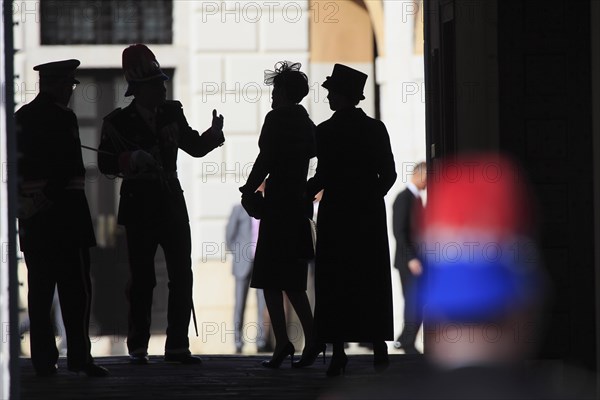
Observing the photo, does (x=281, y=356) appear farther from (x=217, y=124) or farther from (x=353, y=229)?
(x=217, y=124)

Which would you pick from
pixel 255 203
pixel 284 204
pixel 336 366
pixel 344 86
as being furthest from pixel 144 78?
pixel 336 366

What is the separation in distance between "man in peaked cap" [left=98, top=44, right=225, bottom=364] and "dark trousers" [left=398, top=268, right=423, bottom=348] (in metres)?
6.05

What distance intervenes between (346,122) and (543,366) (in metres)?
1.90

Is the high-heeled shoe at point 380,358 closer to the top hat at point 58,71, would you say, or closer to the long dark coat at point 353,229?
the long dark coat at point 353,229

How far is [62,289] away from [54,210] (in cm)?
43

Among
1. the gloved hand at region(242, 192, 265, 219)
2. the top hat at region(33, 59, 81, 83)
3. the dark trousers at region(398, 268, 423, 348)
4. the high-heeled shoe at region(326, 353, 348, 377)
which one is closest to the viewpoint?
the top hat at region(33, 59, 81, 83)

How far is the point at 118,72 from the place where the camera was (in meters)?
19.0

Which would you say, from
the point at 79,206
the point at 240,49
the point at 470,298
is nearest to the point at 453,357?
the point at 470,298

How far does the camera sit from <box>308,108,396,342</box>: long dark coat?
1049 cm

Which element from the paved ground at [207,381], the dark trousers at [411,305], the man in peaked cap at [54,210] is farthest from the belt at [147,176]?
the dark trousers at [411,305]

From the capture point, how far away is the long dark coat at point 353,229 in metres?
10.5

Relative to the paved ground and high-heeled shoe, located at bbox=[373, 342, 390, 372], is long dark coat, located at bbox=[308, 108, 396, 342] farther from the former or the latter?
the paved ground

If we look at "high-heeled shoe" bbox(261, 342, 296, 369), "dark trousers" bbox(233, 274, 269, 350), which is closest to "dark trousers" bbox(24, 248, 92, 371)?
"high-heeled shoe" bbox(261, 342, 296, 369)

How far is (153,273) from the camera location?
11.2 m
